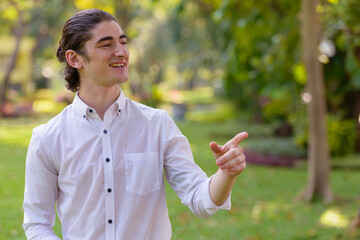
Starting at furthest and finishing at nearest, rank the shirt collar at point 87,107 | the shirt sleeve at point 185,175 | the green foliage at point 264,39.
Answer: the green foliage at point 264,39, the shirt collar at point 87,107, the shirt sleeve at point 185,175

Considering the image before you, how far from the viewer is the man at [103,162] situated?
255 cm

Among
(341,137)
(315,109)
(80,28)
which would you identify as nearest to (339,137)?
(341,137)

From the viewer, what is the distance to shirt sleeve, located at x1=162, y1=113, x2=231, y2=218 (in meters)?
2.52

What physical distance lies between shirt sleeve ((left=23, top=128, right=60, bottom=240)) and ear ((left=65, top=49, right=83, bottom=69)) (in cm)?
36

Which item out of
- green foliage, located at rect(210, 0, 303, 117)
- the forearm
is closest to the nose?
the forearm

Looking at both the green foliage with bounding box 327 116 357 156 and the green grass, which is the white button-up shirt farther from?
the green foliage with bounding box 327 116 357 156

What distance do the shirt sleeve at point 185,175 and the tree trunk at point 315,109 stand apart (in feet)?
21.6

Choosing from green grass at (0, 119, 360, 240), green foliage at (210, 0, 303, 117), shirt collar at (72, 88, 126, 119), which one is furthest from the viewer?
green foliage at (210, 0, 303, 117)

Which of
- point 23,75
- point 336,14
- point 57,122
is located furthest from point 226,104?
point 57,122

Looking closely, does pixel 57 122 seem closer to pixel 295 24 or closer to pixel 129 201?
pixel 129 201

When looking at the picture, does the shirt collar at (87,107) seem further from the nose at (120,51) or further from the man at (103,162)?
the nose at (120,51)

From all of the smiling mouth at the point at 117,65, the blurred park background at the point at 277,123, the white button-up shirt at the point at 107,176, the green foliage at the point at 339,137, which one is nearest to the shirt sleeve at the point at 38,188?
the white button-up shirt at the point at 107,176

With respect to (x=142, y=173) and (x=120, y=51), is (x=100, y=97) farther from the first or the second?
(x=142, y=173)

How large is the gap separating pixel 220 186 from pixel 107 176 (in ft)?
1.67
